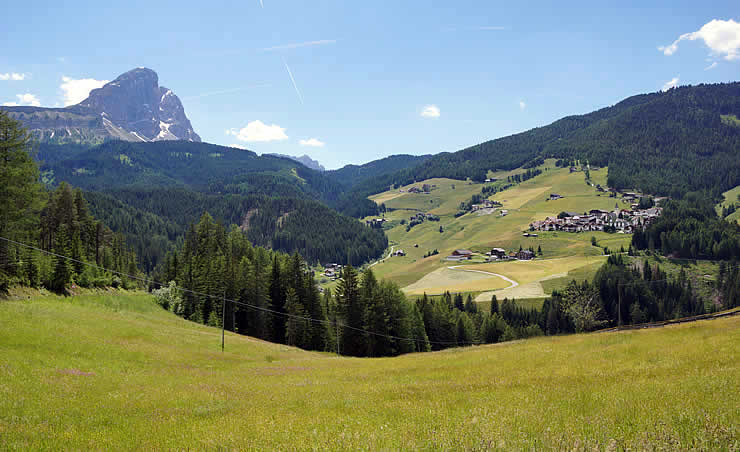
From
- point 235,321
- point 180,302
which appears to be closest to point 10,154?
point 180,302

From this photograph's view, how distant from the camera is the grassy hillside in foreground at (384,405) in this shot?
24.9 feet

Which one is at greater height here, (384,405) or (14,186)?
(14,186)

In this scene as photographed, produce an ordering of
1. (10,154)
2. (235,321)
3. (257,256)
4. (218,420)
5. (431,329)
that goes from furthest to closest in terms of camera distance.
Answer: (431,329)
(257,256)
(235,321)
(10,154)
(218,420)

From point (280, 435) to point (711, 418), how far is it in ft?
28.3

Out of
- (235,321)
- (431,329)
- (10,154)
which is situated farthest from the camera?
(431,329)

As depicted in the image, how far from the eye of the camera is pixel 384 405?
12.3 meters

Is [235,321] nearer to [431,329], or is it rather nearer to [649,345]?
[431,329]

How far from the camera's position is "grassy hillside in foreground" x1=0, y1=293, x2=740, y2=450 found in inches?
299

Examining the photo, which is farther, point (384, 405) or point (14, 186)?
point (14, 186)

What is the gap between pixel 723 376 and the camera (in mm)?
11648

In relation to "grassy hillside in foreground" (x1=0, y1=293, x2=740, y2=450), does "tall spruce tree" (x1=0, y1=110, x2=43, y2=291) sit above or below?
above

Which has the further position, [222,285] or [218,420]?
[222,285]

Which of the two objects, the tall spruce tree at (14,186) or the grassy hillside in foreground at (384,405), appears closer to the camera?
the grassy hillside in foreground at (384,405)

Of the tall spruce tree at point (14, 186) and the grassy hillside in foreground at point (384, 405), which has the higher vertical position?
the tall spruce tree at point (14, 186)
